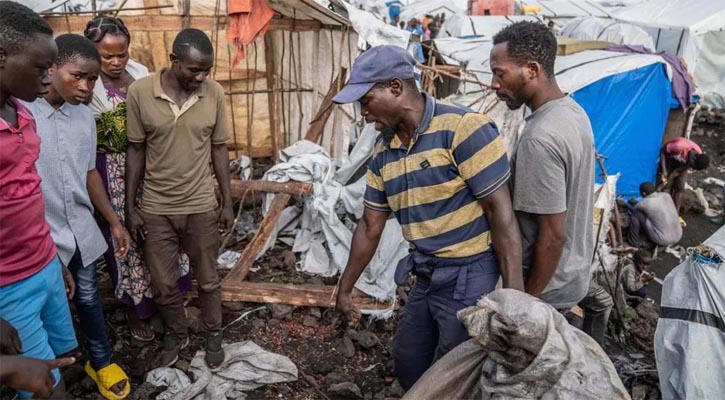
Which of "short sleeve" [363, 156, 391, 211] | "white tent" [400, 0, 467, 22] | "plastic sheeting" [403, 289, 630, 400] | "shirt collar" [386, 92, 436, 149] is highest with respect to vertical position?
"white tent" [400, 0, 467, 22]

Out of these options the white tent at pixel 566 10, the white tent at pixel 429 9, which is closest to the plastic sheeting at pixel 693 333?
the white tent at pixel 566 10

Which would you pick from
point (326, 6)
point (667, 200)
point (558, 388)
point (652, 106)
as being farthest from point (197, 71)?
point (652, 106)

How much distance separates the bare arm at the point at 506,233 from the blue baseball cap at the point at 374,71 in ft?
1.99

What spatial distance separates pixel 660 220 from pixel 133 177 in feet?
15.0

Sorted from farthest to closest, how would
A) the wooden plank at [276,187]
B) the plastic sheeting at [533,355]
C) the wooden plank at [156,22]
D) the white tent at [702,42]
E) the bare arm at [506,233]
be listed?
the white tent at [702,42] < the wooden plank at [156,22] < the wooden plank at [276,187] < the bare arm at [506,233] < the plastic sheeting at [533,355]

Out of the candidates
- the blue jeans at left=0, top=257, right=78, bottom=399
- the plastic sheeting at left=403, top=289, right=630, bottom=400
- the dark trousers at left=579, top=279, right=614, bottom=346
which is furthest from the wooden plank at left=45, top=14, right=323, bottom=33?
the plastic sheeting at left=403, top=289, right=630, bottom=400

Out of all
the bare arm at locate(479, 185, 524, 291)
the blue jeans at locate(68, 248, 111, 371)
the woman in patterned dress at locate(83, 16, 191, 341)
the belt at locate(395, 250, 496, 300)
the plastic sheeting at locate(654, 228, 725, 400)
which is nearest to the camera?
the bare arm at locate(479, 185, 524, 291)

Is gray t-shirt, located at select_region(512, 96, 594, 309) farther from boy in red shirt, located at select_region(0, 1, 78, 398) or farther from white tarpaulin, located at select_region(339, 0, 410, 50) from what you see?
white tarpaulin, located at select_region(339, 0, 410, 50)

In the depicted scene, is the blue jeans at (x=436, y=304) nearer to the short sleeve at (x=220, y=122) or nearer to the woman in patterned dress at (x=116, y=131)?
the short sleeve at (x=220, y=122)

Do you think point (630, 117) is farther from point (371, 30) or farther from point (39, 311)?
point (39, 311)

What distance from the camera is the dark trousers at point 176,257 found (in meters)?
3.04

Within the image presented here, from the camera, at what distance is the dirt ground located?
313cm

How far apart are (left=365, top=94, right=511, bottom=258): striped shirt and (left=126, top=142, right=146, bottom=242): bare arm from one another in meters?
1.52

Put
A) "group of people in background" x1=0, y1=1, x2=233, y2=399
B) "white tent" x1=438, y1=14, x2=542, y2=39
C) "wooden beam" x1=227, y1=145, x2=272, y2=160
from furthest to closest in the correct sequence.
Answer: "white tent" x1=438, y1=14, x2=542, y2=39 < "wooden beam" x1=227, y1=145, x2=272, y2=160 < "group of people in background" x1=0, y1=1, x2=233, y2=399
